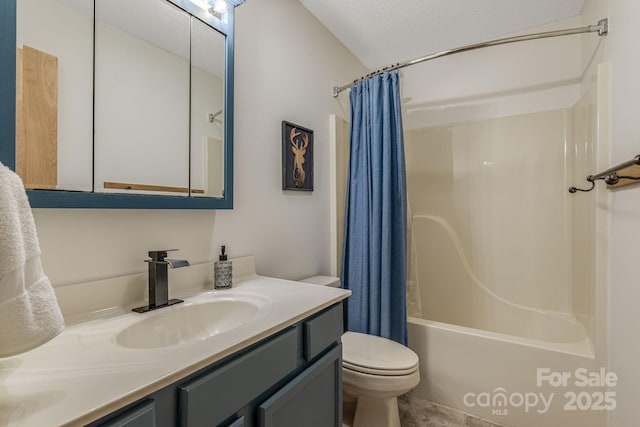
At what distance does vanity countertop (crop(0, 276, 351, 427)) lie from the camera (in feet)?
1.51

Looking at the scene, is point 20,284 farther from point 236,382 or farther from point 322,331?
point 322,331

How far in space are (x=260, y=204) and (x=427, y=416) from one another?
5.01 ft

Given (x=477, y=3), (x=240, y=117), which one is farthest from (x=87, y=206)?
(x=477, y=3)

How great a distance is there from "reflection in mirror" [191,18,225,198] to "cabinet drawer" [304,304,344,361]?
0.68 metres

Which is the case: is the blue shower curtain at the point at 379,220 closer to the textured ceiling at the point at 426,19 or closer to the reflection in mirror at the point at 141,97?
the textured ceiling at the point at 426,19

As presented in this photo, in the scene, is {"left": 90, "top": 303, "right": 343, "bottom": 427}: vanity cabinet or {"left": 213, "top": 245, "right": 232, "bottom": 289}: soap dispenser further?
{"left": 213, "top": 245, "right": 232, "bottom": 289}: soap dispenser

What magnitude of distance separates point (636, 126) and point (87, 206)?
6.13 feet

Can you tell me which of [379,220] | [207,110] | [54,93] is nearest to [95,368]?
[54,93]

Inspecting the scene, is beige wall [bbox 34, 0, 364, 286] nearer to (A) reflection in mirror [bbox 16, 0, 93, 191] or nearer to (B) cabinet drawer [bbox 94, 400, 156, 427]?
(A) reflection in mirror [bbox 16, 0, 93, 191]

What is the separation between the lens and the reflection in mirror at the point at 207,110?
1.22 meters

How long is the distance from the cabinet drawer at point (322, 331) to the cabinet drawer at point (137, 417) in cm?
51

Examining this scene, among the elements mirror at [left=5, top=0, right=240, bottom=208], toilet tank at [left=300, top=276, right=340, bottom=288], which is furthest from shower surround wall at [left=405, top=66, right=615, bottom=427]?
mirror at [left=5, top=0, right=240, bottom=208]

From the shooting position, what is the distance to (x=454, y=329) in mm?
1732

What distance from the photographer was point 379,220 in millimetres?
1770
